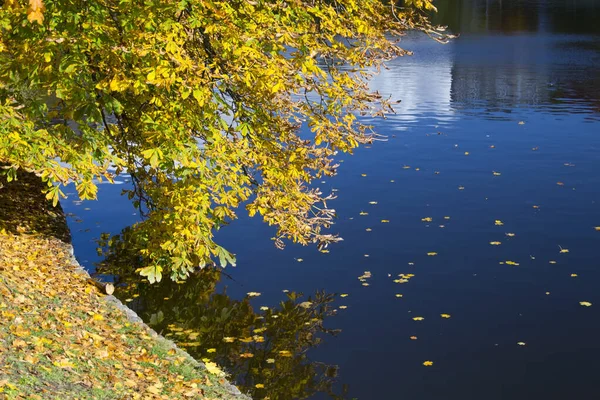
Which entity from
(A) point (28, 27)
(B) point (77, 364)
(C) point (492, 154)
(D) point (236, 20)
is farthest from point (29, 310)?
(C) point (492, 154)

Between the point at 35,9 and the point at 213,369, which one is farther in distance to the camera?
the point at 213,369

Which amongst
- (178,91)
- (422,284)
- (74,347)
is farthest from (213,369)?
(422,284)

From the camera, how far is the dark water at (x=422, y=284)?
31.3ft

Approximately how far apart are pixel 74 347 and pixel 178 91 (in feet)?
11.1

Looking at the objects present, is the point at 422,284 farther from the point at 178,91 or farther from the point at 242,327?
the point at 178,91

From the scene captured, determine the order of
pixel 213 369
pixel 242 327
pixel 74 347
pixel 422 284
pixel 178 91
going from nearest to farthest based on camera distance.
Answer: pixel 74 347 < pixel 213 369 < pixel 178 91 < pixel 242 327 < pixel 422 284

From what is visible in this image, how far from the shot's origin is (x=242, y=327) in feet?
35.7

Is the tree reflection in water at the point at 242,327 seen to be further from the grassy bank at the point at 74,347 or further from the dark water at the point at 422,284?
the grassy bank at the point at 74,347

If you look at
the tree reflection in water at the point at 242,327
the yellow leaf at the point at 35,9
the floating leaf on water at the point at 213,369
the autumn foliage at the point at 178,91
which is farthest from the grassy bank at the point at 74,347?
the yellow leaf at the point at 35,9

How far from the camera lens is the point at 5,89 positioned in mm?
10812

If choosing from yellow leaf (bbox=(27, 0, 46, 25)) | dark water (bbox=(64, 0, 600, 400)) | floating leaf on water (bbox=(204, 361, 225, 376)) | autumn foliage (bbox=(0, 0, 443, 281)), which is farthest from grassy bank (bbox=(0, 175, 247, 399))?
yellow leaf (bbox=(27, 0, 46, 25))

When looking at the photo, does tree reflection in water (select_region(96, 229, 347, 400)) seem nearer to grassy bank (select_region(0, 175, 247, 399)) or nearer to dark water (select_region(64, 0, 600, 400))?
dark water (select_region(64, 0, 600, 400))

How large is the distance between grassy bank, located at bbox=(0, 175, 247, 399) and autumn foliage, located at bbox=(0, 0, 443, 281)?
1.23m

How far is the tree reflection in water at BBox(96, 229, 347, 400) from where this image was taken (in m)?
9.34
